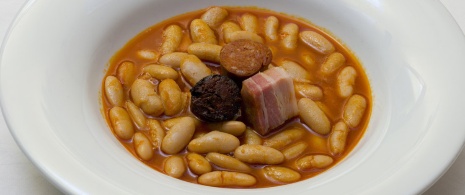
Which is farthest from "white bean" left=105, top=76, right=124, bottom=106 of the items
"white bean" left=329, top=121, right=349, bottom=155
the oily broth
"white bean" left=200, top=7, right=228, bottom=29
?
"white bean" left=329, top=121, right=349, bottom=155

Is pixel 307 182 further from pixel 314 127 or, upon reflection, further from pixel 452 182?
pixel 452 182

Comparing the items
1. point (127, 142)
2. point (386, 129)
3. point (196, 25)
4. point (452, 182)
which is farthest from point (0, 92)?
point (452, 182)

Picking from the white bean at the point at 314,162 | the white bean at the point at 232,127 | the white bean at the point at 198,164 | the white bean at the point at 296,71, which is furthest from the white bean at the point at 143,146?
the white bean at the point at 296,71

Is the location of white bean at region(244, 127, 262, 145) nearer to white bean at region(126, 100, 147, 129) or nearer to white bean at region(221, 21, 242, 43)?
white bean at region(126, 100, 147, 129)

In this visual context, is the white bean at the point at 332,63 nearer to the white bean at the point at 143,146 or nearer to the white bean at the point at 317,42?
the white bean at the point at 317,42

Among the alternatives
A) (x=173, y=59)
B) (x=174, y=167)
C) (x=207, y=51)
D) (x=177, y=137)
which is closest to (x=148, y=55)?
(x=173, y=59)
